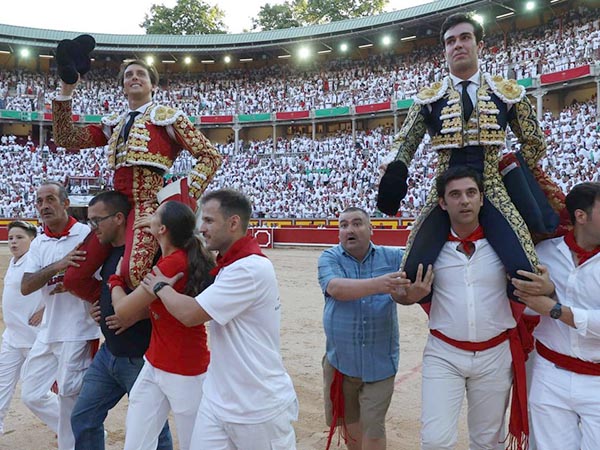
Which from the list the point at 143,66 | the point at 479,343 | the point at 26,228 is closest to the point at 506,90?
the point at 479,343

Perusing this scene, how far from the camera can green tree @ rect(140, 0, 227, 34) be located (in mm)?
45000

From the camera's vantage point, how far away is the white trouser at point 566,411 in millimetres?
2287

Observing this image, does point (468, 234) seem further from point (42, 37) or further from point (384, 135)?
point (42, 37)

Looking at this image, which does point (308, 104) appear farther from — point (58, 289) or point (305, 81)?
point (58, 289)

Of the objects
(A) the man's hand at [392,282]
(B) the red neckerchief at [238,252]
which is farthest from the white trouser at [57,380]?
(A) the man's hand at [392,282]

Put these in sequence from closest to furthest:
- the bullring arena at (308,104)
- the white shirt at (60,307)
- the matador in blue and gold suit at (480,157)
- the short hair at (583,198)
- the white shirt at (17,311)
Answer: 1. the short hair at (583,198)
2. the matador in blue and gold suit at (480,157)
3. the white shirt at (60,307)
4. the white shirt at (17,311)
5. the bullring arena at (308,104)

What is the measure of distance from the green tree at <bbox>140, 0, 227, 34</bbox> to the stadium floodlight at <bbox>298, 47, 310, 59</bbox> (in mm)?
14950

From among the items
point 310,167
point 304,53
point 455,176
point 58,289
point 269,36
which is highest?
point 269,36

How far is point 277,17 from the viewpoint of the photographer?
45.3 metres

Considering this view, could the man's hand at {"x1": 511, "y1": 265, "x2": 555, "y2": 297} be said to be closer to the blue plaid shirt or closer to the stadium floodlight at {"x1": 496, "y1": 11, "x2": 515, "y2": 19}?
the blue plaid shirt

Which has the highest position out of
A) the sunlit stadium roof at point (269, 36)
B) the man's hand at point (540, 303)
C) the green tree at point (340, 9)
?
the green tree at point (340, 9)

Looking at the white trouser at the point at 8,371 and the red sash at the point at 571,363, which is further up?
the red sash at the point at 571,363

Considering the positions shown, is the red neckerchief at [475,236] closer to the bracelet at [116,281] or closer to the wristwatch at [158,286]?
the wristwatch at [158,286]

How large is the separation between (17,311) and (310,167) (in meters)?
23.1
